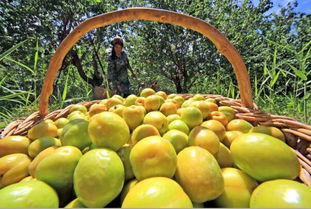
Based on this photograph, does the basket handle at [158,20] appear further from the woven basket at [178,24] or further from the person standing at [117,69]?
the person standing at [117,69]

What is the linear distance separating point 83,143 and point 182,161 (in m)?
0.40

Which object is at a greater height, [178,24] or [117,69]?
[178,24]

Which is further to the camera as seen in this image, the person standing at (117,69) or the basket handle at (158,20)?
the person standing at (117,69)

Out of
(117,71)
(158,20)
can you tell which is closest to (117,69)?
(117,71)

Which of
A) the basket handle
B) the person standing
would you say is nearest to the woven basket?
the basket handle

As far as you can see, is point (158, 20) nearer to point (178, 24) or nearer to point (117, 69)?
point (178, 24)

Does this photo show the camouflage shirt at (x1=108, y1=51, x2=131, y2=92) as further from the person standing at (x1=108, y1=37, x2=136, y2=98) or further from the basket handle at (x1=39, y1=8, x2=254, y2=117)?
the basket handle at (x1=39, y1=8, x2=254, y2=117)

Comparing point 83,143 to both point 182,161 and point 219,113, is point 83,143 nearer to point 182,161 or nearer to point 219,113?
point 182,161

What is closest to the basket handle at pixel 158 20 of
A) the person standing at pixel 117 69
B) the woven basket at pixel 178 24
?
the woven basket at pixel 178 24

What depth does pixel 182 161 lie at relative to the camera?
654 mm

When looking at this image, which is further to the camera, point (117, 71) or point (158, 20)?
point (117, 71)

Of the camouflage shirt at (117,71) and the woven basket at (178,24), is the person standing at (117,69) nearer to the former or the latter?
the camouflage shirt at (117,71)

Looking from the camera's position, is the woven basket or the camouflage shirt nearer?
the woven basket

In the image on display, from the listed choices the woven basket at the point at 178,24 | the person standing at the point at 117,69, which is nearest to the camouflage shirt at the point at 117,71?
the person standing at the point at 117,69
